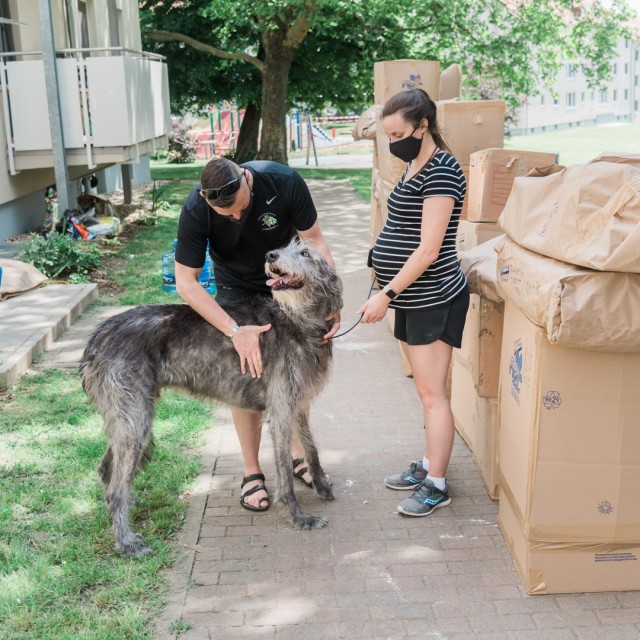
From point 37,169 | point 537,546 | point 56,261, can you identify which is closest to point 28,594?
point 537,546

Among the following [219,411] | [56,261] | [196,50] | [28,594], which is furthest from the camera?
[196,50]

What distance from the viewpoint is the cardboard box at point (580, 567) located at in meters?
3.42

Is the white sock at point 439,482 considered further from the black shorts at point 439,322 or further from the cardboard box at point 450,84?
the cardboard box at point 450,84

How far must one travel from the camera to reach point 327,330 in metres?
4.04

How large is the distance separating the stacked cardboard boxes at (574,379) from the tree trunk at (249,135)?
2072cm

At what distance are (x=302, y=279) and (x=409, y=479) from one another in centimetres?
151

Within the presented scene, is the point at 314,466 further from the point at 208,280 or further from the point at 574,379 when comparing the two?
the point at 208,280

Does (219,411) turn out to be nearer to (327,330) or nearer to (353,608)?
(327,330)

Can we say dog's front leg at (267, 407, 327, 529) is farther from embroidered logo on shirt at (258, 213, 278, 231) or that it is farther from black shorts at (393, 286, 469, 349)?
embroidered logo on shirt at (258, 213, 278, 231)

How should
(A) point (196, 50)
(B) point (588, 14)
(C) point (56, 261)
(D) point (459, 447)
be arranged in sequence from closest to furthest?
(D) point (459, 447)
(C) point (56, 261)
(B) point (588, 14)
(A) point (196, 50)

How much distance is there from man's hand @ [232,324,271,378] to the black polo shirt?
40cm

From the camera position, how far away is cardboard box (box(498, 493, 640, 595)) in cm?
342

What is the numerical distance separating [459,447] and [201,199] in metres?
2.38

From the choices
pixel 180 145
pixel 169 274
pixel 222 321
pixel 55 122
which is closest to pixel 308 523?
pixel 222 321
